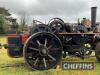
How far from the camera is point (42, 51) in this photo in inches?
364

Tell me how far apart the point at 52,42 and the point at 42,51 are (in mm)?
492

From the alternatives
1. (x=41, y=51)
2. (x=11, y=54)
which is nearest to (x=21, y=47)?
(x=11, y=54)

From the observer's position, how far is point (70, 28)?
10375 mm

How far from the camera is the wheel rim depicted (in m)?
9.24

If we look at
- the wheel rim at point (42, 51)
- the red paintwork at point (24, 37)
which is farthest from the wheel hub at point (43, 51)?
the red paintwork at point (24, 37)

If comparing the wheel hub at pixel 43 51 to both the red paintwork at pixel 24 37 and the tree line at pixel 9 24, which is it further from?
the tree line at pixel 9 24

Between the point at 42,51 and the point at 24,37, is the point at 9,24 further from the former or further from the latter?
the point at 42,51

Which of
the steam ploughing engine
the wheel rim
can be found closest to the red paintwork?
the steam ploughing engine

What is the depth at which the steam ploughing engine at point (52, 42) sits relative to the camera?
30.5 feet

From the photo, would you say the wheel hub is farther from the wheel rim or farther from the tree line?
the tree line

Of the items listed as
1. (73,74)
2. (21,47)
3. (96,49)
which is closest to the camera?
(73,74)

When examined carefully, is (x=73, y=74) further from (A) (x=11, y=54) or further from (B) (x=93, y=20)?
(B) (x=93, y=20)

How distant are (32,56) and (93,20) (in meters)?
3.43

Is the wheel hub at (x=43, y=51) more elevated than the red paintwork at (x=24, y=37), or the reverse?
the red paintwork at (x=24, y=37)
